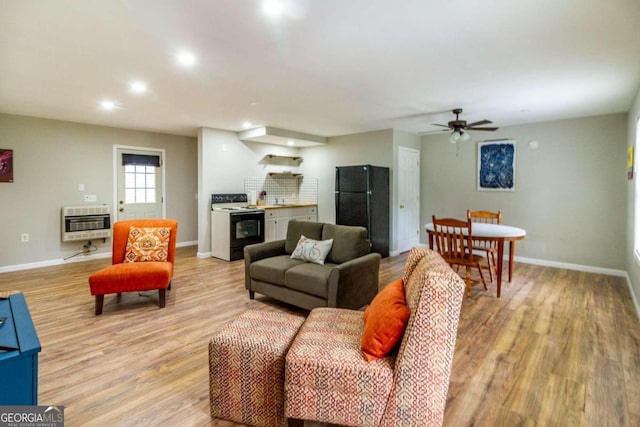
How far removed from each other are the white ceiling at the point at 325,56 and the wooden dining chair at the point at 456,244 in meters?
1.53

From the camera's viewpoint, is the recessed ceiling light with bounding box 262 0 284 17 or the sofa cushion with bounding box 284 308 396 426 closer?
the sofa cushion with bounding box 284 308 396 426

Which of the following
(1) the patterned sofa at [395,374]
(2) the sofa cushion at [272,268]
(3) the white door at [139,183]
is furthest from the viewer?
(3) the white door at [139,183]

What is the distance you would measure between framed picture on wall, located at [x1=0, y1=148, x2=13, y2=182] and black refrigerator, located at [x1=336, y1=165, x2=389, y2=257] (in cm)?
512

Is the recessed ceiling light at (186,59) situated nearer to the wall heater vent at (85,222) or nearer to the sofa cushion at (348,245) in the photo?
the sofa cushion at (348,245)

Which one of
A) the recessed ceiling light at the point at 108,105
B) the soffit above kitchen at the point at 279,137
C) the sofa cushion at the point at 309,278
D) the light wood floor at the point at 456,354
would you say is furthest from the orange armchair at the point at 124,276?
the soffit above kitchen at the point at 279,137

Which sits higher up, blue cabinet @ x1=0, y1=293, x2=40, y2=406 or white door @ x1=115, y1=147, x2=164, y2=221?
white door @ x1=115, y1=147, x2=164, y2=221

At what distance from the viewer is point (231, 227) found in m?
5.54

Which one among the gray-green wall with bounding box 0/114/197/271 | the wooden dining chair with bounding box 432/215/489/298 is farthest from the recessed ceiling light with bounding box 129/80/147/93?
the wooden dining chair with bounding box 432/215/489/298

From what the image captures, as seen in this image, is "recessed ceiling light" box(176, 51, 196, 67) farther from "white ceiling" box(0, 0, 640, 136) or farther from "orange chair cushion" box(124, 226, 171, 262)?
"orange chair cushion" box(124, 226, 171, 262)

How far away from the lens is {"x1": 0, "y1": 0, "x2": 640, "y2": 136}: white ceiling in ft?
6.70

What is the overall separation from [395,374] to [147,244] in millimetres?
3247

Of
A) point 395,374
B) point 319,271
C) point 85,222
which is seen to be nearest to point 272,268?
point 319,271

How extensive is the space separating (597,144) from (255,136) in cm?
551

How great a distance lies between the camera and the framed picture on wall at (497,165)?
5617mm
